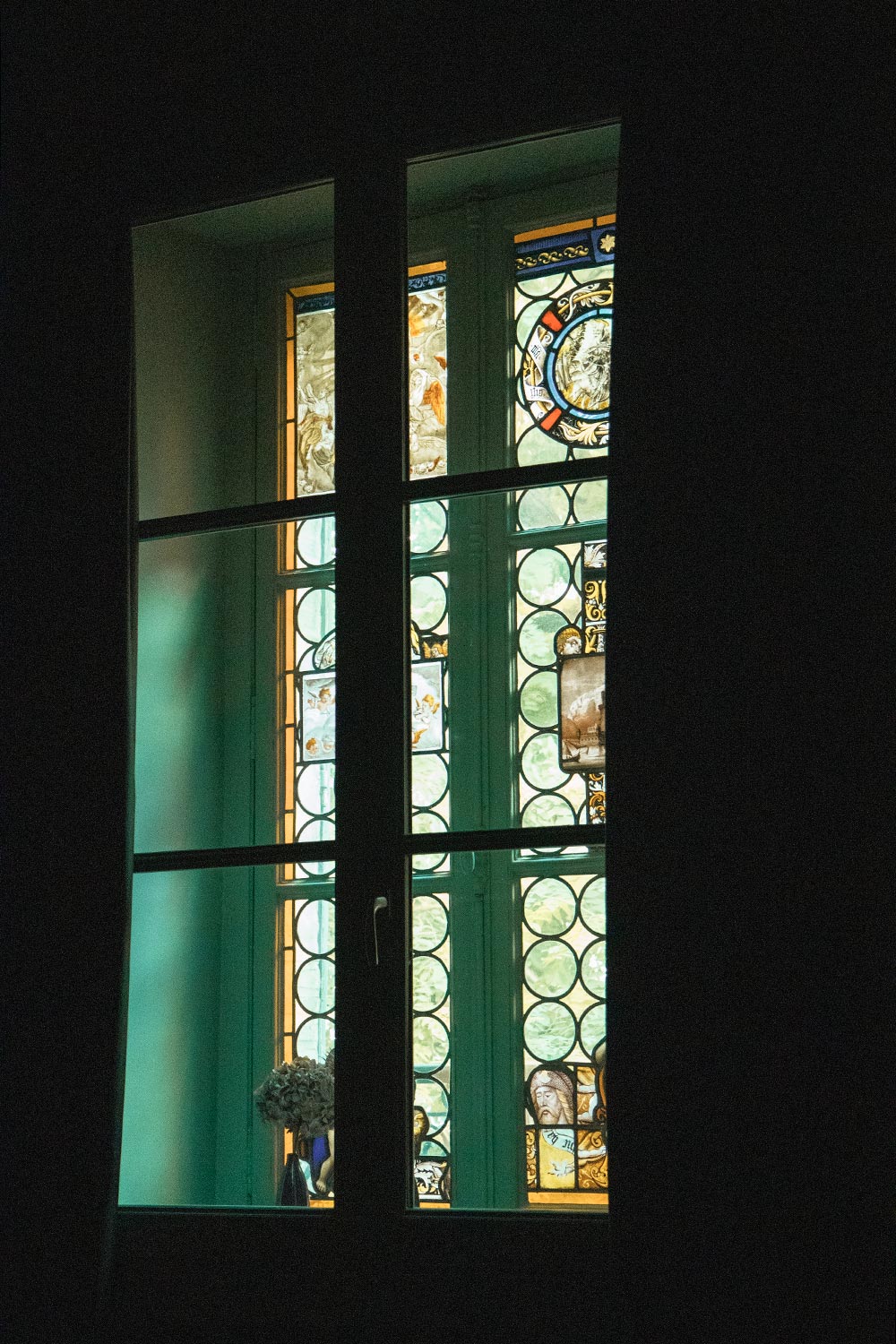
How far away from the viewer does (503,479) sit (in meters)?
2.56

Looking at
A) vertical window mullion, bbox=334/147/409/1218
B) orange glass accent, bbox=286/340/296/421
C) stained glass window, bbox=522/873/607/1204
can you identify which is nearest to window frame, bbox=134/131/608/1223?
vertical window mullion, bbox=334/147/409/1218

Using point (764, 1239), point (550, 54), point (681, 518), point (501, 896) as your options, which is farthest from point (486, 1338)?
point (550, 54)

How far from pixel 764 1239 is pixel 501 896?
2.49 feet

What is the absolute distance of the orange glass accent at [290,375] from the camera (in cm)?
297

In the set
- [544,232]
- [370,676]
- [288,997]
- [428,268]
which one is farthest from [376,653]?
[544,232]

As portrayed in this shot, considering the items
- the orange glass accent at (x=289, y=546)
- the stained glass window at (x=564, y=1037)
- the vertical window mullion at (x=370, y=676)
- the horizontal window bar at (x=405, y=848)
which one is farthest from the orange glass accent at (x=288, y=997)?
the orange glass accent at (x=289, y=546)

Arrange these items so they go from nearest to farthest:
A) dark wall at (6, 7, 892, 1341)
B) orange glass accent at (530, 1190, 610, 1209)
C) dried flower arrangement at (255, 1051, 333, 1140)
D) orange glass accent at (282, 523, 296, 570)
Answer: dark wall at (6, 7, 892, 1341), orange glass accent at (530, 1190, 610, 1209), dried flower arrangement at (255, 1051, 333, 1140), orange glass accent at (282, 523, 296, 570)

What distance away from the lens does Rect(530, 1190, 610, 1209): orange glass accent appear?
2.28 meters

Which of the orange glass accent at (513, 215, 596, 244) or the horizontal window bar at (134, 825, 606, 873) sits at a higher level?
the orange glass accent at (513, 215, 596, 244)

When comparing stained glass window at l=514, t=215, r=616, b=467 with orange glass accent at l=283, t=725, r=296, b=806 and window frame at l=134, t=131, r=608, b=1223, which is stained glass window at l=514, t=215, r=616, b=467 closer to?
window frame at l=134, t=131, r=608, b=1223

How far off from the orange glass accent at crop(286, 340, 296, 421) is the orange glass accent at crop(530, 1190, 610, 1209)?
161cm

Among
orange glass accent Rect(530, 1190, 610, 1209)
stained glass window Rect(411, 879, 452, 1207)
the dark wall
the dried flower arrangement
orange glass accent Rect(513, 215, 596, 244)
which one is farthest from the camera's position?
orange glass accent Rect(513, 215, 596, 244)

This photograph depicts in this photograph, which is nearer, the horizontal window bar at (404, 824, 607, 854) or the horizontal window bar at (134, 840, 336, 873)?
the horizontal window bar at (404, 824, 607, 854)

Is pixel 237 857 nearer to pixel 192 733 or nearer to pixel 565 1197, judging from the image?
pixel 192 733
